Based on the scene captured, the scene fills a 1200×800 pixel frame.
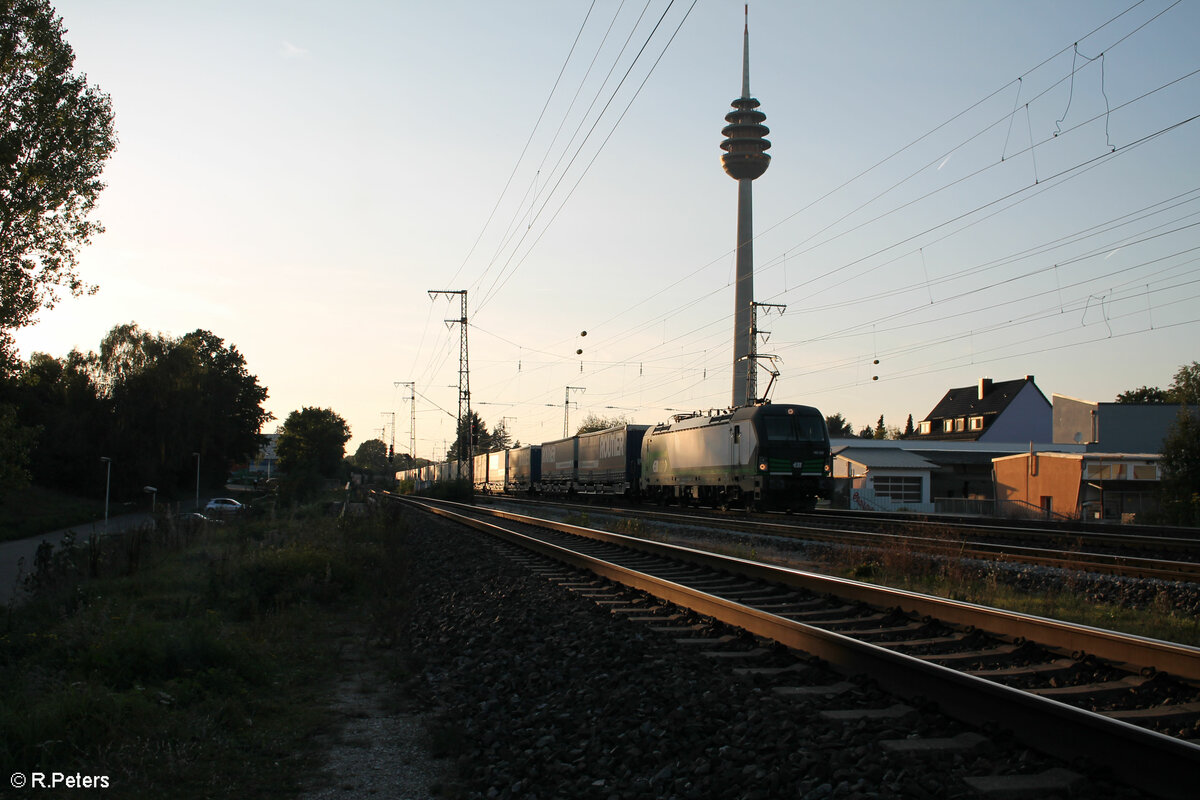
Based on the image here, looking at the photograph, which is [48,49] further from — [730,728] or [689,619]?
[730,728]

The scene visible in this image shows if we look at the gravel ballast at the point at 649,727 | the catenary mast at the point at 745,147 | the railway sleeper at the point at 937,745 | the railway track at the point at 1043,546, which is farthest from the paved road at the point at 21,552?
the catenary mast at the point at 745,147

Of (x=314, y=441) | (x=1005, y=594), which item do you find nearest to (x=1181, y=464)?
Answer: (x=1005, y=594)

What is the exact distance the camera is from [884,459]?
1953 inches

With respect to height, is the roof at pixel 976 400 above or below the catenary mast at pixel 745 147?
below

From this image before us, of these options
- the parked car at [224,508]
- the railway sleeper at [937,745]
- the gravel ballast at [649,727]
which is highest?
the railway sleeper at [937,745]

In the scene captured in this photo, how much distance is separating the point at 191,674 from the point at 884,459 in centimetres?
4673

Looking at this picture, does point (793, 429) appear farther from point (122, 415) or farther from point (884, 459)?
point (122, 415)

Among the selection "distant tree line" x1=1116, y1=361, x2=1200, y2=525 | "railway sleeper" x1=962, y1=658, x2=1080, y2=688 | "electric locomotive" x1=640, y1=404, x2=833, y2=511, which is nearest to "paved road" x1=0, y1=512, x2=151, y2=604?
"electric locomotive" x1=640, y1=404, x2=833, y2=511

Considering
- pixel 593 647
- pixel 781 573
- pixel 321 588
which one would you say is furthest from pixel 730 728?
pixel 321 588

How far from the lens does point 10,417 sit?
78.7 feet

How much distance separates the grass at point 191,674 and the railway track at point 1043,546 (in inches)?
325

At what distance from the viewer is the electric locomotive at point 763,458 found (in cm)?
2459

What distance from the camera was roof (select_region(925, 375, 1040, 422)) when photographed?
260 ft

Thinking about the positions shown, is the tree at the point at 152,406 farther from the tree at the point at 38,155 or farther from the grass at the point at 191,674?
the grass at the point at 191,674
